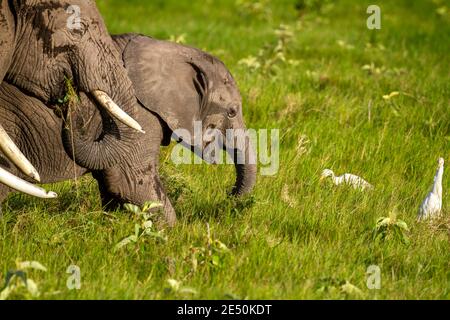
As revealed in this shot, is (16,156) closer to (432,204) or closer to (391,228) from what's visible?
(391,228)

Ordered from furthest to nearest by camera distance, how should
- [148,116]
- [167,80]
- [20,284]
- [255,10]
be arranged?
1. [255,10]
2. [167,80]
3. [148,116]
4. [20,284]

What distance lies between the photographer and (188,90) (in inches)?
243

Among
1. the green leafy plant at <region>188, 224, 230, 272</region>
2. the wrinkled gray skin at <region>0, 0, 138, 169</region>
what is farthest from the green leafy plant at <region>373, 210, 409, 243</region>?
the wrinkled gray skin at <region>0, 0, 138, 169</region>

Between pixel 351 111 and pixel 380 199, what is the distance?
1922 mm

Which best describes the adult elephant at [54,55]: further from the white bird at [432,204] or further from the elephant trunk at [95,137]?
the white bird at [432,204]

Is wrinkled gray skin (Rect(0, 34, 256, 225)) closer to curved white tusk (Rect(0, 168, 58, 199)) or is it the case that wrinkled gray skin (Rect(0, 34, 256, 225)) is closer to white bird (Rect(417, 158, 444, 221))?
curved white tusk (Rect(0, 168, 58, 199))

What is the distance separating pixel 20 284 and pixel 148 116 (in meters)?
1.57

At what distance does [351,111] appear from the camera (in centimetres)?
849

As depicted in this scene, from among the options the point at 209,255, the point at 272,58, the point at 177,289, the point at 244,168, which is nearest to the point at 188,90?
the point at 244,168

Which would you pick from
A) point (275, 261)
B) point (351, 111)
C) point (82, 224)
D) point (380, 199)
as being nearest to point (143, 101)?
point (82, 224)

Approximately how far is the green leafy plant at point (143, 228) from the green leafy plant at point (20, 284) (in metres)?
0.65

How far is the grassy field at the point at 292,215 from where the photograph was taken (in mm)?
5195
